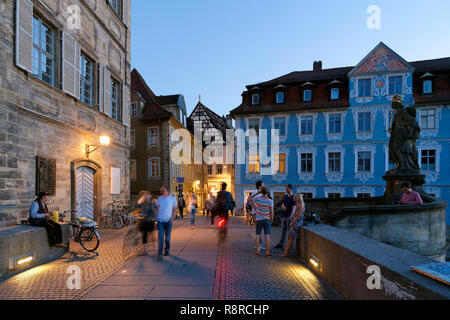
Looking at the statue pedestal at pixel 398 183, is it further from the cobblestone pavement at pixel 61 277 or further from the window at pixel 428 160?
the window at pixel 428 160

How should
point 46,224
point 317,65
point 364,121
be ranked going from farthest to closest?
1. point 317,65
2. point 364,121
3. point 46,224

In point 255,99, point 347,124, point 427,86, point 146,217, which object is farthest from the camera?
point 255,99

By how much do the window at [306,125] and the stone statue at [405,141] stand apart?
1266 cm

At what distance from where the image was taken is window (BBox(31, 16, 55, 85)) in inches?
344

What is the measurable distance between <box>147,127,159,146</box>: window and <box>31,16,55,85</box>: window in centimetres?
1579

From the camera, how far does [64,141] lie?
968 centimetres

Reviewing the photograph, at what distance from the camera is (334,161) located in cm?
2306

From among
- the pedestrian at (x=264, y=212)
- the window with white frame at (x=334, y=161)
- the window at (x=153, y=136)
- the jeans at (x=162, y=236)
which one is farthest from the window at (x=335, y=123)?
the jeans at (x=162, y=236)

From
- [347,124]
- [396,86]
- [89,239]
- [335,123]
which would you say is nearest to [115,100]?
[89,239]

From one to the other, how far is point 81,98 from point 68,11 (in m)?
3.17

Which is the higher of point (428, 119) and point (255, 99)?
point (255, 99)

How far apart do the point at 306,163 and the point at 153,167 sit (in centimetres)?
1393

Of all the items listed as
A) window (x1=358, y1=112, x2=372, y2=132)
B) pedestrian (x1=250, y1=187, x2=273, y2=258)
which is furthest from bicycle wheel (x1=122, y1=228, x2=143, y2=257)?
window (x1=358, y1=112, x2=372, y2=132)

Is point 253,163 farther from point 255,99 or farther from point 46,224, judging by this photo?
point 46,224
